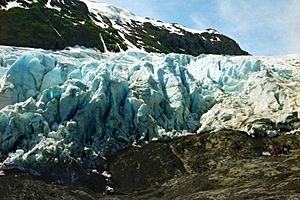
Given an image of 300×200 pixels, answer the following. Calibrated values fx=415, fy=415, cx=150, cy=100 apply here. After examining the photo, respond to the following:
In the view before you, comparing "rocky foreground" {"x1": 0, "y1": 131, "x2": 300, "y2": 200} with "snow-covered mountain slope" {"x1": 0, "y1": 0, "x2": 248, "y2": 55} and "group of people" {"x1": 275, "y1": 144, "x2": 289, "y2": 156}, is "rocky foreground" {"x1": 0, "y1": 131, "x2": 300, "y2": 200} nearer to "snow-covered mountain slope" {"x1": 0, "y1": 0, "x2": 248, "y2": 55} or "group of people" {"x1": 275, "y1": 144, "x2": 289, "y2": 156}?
"group of people" {"x1": 275, "y1": 144, "x2": 289, "y2": 156}

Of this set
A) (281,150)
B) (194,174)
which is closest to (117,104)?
(194,174)

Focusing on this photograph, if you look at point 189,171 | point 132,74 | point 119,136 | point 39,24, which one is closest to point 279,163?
point 189,171

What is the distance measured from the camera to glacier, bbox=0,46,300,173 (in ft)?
78.0

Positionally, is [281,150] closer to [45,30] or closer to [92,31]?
[45,30]

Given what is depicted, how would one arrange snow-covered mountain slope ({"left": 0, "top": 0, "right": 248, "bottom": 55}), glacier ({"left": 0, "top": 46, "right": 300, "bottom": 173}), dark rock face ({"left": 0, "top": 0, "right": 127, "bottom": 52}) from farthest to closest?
snow-covered mountain slope ({"left": 0, "top": 0, "right": 248, "bottom": 55}) → dark rock face ({"left": 0, "top": 0, "right": 127, "bottom": 52}) → glacier ({"left": 0, "top": 46, "right": 300, "bottom": 173})

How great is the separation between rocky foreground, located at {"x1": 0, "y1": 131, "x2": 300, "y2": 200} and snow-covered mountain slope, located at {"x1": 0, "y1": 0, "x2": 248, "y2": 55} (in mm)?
29778

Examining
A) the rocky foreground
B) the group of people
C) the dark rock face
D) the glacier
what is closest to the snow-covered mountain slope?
the dark rock face

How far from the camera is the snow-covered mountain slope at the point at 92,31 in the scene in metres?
50.8

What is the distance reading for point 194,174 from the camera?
20.1 meters

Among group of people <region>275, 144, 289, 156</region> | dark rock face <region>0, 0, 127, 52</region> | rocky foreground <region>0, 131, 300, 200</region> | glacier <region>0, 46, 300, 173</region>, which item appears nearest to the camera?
rocky foreground <region>0, 131, 300, 200</region>

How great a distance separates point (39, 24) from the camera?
5288cm

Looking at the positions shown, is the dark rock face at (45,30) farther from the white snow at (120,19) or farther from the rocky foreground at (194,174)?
the rocky foreground at (194,174)

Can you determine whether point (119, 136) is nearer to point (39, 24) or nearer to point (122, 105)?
point (122, 105)

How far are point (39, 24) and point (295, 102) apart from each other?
35870 mm
